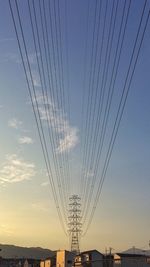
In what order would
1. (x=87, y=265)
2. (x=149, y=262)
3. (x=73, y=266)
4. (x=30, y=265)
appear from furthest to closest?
(x=30, y=265), (x=73, y=266), (x=87, y=265), (x=149, y=262)

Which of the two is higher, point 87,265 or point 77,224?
point 77,224

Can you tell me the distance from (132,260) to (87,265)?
53.3 ft

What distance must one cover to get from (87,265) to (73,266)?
912 cm

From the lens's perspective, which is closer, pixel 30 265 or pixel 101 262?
pixel 101 262

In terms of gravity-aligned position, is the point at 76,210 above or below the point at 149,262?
above

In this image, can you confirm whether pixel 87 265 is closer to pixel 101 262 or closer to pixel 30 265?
pixel 101 262

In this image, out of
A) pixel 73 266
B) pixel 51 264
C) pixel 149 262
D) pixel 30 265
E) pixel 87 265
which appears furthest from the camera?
pixel 30 265

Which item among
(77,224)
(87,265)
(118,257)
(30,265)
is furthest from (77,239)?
(30,265)

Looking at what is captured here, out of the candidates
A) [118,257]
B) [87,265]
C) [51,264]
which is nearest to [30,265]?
[51,264]

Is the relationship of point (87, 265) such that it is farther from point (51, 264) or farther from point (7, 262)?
point (7, 262)

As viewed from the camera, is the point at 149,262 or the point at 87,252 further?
the point at 87,252

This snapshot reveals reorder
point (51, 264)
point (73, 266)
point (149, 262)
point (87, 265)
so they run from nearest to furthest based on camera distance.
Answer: point (149, 262)
point (87, 265)
point (73, 266)
point (51, 264)

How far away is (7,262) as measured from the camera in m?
193

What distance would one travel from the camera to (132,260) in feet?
315
